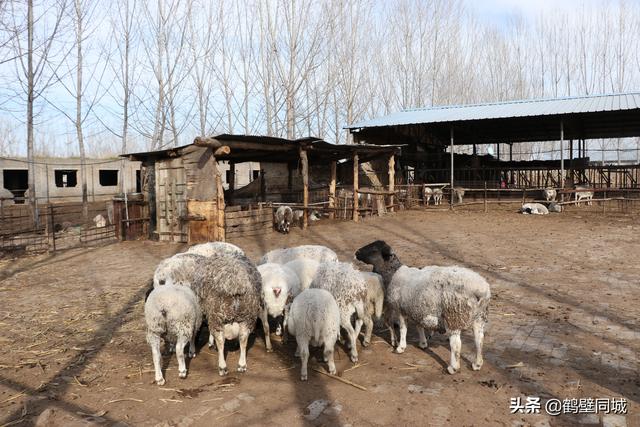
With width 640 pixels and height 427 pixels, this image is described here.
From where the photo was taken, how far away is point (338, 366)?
5059mm

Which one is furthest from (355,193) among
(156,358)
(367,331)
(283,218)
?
(156,358)

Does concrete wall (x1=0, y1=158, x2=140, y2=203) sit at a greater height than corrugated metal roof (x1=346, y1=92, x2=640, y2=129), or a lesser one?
lesser

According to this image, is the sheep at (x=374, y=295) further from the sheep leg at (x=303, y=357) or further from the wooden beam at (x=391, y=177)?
the wooden beam at (x=391, y=177)

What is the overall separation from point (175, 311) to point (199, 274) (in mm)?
700

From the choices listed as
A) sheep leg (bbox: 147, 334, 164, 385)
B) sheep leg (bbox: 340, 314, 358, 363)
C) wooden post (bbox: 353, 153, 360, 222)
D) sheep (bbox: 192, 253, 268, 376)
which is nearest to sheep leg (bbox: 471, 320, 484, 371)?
sheep leg (bbox: 340, 314, 358, 363)

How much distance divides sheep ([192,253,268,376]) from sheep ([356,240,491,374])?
1.68m

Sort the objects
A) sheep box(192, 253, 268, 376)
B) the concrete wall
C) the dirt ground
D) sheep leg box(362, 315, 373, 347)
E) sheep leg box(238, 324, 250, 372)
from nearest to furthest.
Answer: the dirt ground < sheep leg box(238, 324, 250, 372) < sheep box(192, 253, 268, 376) < sheep leg box(362, 315, 373, 347) < the concrete wall

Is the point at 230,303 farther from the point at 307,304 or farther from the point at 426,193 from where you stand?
the point at 426,193

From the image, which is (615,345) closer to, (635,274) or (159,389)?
(635,274)

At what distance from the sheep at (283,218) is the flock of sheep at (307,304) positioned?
890cm

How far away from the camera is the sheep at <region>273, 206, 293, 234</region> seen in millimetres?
15055

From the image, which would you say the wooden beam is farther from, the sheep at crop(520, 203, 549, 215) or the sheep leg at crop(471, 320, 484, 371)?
the sheep leg at crop(471, 320, 484, 371)

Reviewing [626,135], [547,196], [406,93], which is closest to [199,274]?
[547,196]

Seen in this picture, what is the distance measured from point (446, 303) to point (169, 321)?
2.79 m
